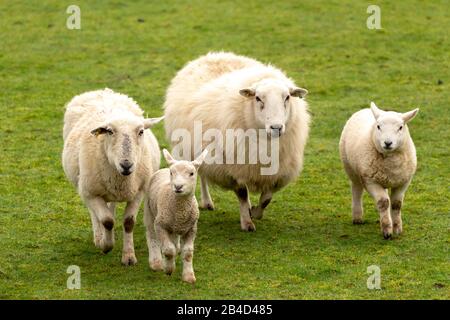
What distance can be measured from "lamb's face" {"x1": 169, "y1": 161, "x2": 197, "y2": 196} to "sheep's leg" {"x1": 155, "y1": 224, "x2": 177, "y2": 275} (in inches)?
15.3

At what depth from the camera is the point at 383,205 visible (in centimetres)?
Result: 1038

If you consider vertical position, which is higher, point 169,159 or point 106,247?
point 169,159

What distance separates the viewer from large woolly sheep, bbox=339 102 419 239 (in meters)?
10.3

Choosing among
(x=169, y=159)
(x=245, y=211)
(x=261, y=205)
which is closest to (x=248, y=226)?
(x=245, y=211)

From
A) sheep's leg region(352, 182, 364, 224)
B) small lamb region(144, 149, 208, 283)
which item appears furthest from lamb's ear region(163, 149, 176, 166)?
sheep's leg region(352, 182, 364, 224)

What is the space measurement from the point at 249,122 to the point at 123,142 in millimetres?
2229

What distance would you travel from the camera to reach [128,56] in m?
19.5

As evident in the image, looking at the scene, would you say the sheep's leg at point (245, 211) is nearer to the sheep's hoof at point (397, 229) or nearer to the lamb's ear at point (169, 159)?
the sheep's hoof at point (397, 229)

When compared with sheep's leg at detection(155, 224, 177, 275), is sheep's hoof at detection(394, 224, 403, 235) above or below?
below

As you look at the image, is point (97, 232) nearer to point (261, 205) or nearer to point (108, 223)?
point (108, 223)

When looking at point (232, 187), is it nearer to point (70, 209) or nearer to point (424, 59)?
point (70, 209)

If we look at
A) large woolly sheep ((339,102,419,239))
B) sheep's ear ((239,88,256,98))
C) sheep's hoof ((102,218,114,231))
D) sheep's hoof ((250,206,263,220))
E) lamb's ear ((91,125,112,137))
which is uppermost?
sheep's ear ((239,88,256,98))

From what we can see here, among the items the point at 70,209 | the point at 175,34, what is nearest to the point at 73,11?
the point at 175,34

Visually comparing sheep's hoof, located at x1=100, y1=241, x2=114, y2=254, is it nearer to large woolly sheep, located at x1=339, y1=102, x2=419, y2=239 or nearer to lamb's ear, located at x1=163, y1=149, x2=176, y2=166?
lamb's ear, located at x1=163, y1=149, x2=176, y2=166
